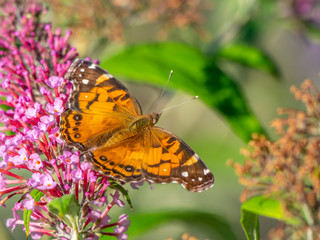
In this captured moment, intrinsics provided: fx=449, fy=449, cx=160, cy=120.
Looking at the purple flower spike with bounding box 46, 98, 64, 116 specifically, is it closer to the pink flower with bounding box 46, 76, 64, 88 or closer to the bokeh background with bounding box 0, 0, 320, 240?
the pink flower with bounding box 46, 76, 64, 88

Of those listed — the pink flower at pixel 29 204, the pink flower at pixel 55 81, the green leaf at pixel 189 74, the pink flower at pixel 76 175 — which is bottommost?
the pink flower at pixel 29 204

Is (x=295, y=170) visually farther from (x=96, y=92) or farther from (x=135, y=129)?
(x=96, y=92)

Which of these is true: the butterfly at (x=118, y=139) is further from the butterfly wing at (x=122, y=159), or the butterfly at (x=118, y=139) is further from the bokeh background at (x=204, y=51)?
the bokeh background at (x=204, y=51)

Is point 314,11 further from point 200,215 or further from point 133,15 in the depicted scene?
point 200,215

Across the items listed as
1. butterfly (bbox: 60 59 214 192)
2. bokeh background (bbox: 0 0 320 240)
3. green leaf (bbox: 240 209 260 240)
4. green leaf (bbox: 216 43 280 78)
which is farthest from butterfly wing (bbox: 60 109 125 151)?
green leaf (bbox: 216 43 280 78)

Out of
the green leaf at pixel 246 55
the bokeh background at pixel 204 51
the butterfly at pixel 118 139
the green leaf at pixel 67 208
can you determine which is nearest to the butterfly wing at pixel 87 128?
the butterfly at pixel 118 139
